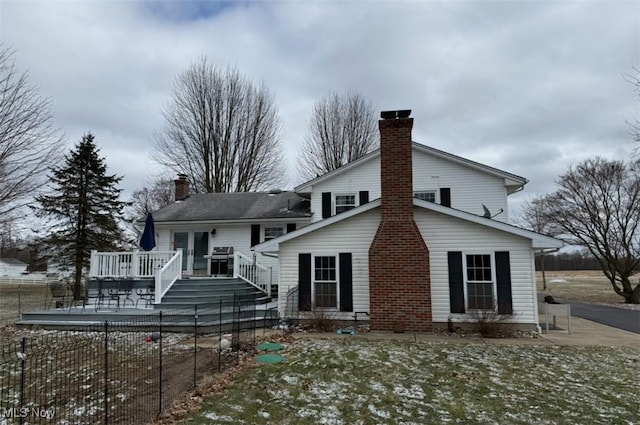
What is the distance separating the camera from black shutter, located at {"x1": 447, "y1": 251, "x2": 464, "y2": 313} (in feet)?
34.4

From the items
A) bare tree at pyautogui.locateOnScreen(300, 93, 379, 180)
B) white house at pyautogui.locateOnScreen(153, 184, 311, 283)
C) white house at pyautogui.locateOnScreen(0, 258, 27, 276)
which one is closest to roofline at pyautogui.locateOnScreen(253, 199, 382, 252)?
white house at pyautogui.locateOnScreen(153, 184, 311, 283)

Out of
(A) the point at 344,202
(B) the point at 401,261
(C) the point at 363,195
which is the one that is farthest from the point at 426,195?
(B) the point at 401,261

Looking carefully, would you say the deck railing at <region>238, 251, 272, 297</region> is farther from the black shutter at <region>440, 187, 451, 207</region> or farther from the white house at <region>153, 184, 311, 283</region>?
the black shutter at <region>440, 187, 451, 207</region>

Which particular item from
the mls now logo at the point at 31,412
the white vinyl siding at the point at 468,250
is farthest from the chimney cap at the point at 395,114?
the mls now logo at the point at 31,412

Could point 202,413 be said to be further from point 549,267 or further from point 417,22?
point 549,267

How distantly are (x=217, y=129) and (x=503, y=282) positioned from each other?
24.7 m

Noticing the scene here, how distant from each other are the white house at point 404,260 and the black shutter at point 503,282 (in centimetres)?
2

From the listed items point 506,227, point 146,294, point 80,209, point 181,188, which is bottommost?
point 146,294

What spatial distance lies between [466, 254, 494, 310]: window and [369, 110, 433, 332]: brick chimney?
1.26 m

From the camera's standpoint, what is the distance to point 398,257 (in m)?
10.5

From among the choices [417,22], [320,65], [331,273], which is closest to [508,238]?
[331,273]

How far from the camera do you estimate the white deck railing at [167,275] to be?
12.0 m

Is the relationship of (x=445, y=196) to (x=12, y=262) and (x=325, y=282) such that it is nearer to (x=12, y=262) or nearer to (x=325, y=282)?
(x=325, y=282)

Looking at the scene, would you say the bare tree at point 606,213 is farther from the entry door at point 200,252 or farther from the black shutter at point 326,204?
the entry door at point 200,252
